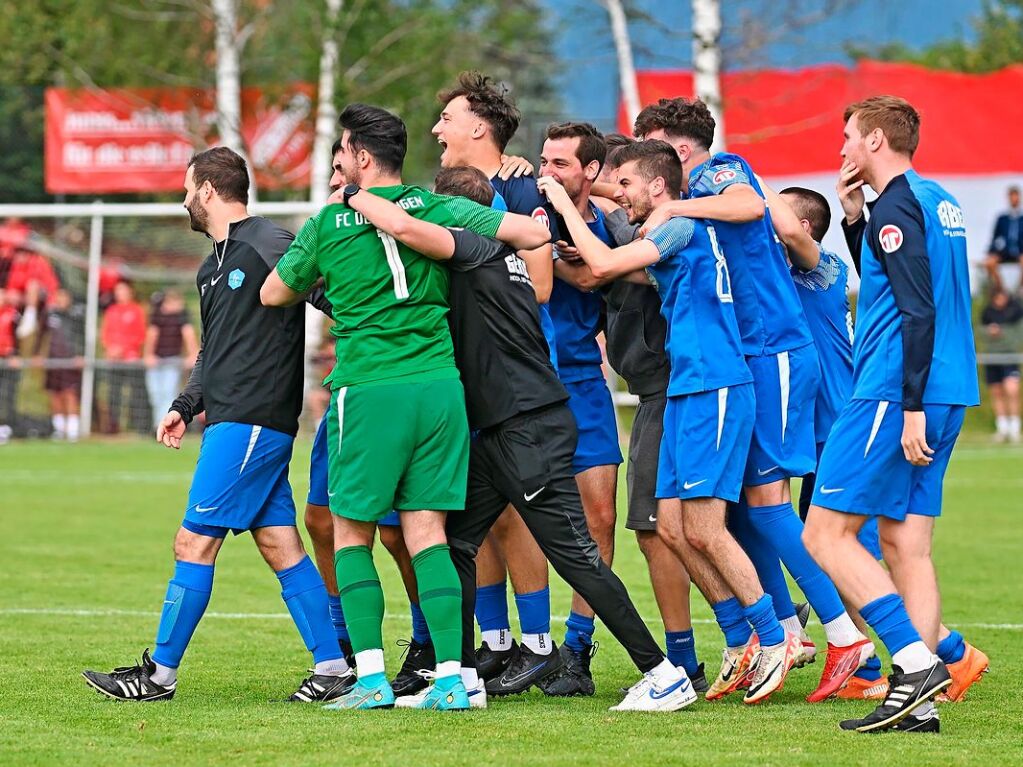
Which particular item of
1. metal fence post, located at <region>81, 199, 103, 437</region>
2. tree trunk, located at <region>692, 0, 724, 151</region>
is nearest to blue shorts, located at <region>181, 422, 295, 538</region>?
metal fence post, located at <region>81, 199, 103, 437</region>

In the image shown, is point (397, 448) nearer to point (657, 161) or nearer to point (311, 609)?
point (311, 609)

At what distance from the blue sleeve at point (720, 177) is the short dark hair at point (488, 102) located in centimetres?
86

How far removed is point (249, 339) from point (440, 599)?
135 centimetres

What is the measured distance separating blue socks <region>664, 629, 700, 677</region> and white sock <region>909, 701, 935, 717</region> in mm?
1389

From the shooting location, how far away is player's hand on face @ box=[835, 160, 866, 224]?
20.6 ft

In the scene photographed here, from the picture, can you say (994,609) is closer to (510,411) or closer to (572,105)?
(510,411)

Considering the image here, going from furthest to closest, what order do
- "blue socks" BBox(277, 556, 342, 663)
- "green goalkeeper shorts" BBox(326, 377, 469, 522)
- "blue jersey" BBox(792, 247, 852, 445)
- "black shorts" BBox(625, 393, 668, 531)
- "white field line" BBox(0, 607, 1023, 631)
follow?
"white field line" BBox(0, 607, 1023, 631)
"blue jersey" BBox(792, 247, 852, 445)
"black shorts" BBox(625, 393, 668, 531)
"blue socks" BBox(277, 556, 342, 663)
"green goalkeeper shorts" BBox(326, 377, 469, 522)

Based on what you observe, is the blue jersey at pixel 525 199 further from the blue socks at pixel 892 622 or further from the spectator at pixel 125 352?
the spectator at pixel 125 352

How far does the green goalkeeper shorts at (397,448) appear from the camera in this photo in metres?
6.20

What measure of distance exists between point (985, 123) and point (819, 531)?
22.5 metres

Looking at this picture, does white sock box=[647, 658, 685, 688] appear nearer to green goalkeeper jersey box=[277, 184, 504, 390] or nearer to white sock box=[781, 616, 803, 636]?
white sock box=[781, 616, 803, 636]

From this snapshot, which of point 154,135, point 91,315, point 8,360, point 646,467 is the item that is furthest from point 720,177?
point 154,135

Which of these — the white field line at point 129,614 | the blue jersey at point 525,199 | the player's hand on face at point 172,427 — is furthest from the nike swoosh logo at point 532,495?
the white field line at point 129,614

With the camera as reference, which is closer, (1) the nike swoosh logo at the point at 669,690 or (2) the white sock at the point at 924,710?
(2) the white sock at the point at 924,710
